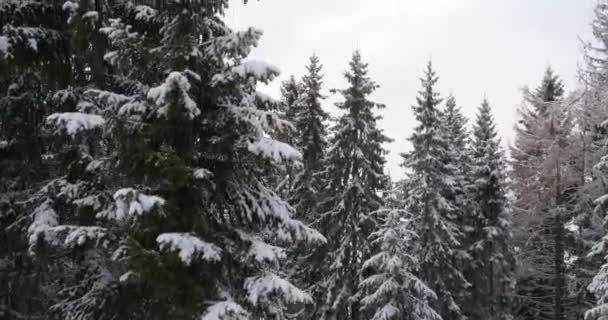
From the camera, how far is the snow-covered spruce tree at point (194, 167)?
6.98m

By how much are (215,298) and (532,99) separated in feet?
72.8

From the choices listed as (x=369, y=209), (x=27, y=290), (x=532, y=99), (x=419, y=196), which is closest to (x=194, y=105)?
(x=27, y=290)

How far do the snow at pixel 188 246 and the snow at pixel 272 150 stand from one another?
1424 mm

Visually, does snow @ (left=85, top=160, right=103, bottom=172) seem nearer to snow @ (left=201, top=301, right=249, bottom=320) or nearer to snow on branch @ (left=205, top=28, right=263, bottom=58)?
snow on branch @ (left=205, top=28, right=263, bottom=58)

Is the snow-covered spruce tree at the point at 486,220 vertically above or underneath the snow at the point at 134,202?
above

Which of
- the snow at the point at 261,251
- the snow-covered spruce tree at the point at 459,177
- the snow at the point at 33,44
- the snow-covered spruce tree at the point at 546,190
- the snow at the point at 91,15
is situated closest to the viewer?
the snow at the point at 261,251

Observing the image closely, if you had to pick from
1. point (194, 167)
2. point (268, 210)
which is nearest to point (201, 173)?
point (194, 167)

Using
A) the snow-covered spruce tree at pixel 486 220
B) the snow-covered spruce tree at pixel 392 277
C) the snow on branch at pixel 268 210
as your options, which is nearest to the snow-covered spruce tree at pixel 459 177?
the snow-covered spruce tree at pixel 486 220

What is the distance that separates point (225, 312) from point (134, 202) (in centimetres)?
183

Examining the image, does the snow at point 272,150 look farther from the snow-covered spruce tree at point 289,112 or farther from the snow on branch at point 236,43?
the snow-covered spruce tree at point 289,112

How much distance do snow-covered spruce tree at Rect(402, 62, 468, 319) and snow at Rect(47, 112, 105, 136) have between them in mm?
19292

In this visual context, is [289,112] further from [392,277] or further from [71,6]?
[71,6]

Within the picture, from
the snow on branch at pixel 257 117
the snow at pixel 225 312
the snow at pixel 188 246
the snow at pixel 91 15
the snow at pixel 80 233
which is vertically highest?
the snow at pixel 91 15

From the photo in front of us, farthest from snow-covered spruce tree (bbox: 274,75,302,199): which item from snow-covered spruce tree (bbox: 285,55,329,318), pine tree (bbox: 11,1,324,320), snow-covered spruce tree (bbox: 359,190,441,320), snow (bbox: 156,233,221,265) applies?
snow (bbox: 156,233,221,265)
